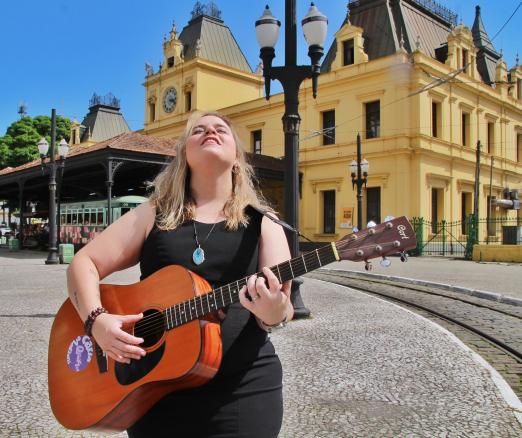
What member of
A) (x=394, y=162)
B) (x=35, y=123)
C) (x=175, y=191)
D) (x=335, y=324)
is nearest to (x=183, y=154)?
(x=175, y=191)

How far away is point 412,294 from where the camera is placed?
10008mm

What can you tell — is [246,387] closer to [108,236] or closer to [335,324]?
[108,236]

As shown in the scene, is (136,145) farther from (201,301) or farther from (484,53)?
(484,53)

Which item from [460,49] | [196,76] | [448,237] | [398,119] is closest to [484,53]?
[460,49]

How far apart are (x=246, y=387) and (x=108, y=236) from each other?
2.62 feet

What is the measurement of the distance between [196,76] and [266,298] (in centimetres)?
3466

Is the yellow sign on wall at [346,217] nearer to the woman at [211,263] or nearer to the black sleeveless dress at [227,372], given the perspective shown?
the woman at [211,263]

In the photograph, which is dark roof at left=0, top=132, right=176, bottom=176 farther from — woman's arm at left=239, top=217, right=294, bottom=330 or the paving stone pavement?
woman's arm at left=239, top=217, right=294, bottom=330

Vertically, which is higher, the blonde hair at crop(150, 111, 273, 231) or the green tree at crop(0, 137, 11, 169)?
the green tree at crop(0, 137, 11, 169)

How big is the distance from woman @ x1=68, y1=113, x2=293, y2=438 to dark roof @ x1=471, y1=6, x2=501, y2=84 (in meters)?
35.4

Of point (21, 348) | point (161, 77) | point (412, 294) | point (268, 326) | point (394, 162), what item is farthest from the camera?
point (161, 77)

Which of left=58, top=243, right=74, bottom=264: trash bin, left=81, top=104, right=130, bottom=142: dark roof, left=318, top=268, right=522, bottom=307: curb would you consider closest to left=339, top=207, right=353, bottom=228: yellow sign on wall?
left=318, top=268, right=522, bottom=307: curb

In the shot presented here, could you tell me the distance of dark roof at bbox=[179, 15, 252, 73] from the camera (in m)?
35.9

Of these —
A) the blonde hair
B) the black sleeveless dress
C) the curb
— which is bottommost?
the curb
